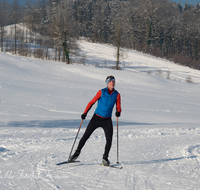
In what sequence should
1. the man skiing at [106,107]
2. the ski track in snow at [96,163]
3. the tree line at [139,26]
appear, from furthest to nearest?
the tree line at [139,26], the man skiing at [106,107], the ski track in snow at [96,163]

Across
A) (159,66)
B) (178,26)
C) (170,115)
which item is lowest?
(170,115)

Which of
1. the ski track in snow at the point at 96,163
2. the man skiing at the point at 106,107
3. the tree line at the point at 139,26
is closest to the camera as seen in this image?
the ski track in snow at the point at 96,163

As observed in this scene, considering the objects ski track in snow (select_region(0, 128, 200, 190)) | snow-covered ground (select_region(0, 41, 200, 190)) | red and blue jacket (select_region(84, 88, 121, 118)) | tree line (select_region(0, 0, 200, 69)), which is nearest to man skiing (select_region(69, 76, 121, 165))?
red and blue jacket (select_region(84, 88, 121, 118))

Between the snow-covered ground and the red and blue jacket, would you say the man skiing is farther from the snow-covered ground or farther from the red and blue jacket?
the snow-covered ground

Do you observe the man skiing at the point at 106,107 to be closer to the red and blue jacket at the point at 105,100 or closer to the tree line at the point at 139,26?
the red and blue jacket at the point at 105,100

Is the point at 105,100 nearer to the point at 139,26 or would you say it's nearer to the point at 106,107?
the point at 106,107

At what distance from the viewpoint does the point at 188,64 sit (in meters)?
60.8

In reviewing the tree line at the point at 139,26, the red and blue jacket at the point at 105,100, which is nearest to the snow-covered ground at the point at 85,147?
the red and blue jacket at the point at 105,100

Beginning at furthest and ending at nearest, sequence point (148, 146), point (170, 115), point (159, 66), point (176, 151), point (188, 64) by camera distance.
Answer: point (188, 64)
point (159, 66)
point (170, 115)
point (148, 146)
point (176, 151)

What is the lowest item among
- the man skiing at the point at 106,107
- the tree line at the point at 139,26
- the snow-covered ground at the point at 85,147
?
the snow-covered ground at the point at 85,147

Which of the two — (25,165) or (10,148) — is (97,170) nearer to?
(25,165)

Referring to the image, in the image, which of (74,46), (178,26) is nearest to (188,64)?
(178,26)

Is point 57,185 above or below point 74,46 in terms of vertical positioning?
below

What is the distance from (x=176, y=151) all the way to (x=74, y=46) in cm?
3415
